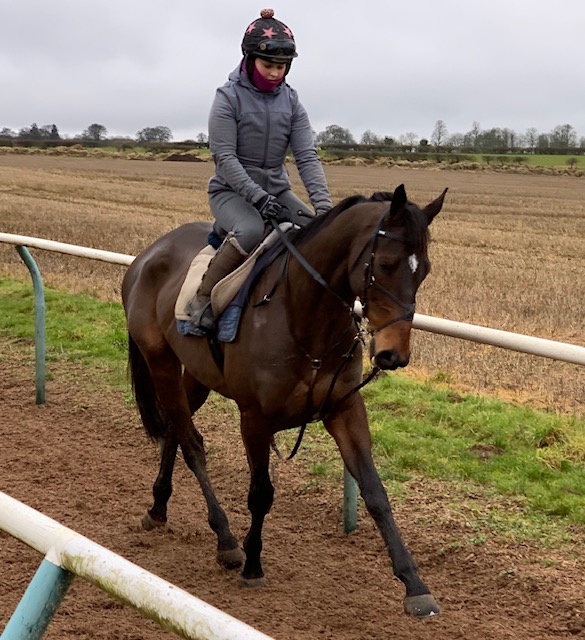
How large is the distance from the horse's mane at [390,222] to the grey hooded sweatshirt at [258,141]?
370mm

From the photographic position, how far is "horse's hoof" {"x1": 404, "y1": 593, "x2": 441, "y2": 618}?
381 cm

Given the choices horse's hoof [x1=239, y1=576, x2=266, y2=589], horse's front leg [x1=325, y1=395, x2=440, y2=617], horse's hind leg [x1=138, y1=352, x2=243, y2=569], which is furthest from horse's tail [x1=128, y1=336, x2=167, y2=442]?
horse's front leg [x1=325, y1=395, x2=440, y2=617]

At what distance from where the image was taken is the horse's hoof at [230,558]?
4812 millimetres

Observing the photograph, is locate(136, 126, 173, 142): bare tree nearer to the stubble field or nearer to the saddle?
the stubble field

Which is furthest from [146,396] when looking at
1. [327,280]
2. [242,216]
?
[327,280]

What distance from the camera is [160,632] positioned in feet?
13.2

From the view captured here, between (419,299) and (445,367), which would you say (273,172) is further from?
(419,299)

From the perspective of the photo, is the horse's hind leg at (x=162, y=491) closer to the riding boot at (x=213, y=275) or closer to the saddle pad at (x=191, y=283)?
the saddle pad at (x=191, y=283)

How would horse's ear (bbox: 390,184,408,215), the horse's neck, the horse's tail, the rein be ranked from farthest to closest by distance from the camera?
the horse's tail < the horse's neck < the rein < horse's ear (bbox: 390,184,408,215)

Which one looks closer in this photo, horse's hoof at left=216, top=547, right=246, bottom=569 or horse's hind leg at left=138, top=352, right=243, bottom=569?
horse's hoof at left=216, top=547, right=246, bottom=569

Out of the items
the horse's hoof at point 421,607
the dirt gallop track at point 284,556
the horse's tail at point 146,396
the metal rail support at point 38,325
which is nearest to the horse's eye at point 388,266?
the horse's hoof at point 421,607

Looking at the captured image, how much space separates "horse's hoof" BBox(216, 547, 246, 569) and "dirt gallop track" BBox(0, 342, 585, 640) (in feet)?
0.22

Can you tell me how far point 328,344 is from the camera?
4.16 metres

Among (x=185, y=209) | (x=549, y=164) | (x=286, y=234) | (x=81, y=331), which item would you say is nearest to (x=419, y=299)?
(x=81, y=331)
